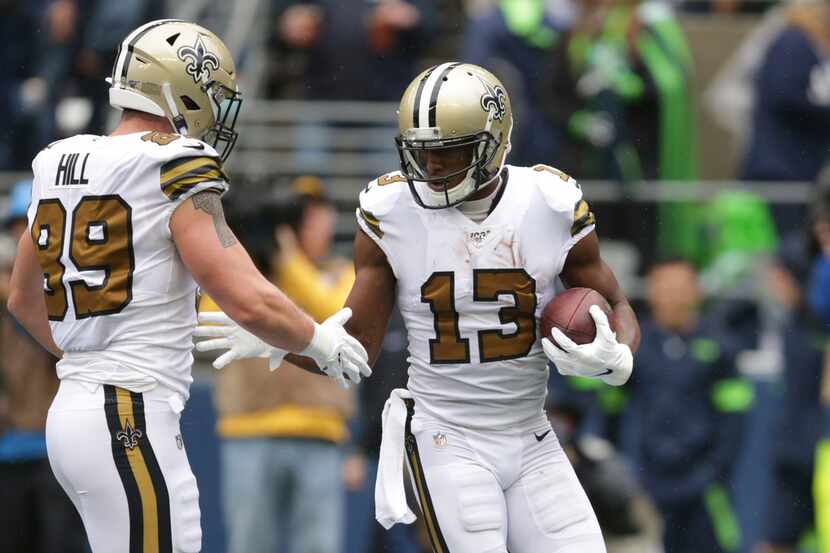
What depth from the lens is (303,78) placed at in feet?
34.3

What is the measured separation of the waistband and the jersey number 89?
0.68ft

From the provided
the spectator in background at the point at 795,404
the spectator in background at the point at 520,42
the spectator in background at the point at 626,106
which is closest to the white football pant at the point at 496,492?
the spectator in background at the point at 795,404

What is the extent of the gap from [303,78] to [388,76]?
0.60 meters

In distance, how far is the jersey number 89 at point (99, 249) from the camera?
15.8 ft

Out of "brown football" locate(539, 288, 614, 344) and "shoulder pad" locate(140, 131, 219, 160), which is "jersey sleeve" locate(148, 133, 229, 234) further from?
"brown football" locate(539, 288, 614, 344)

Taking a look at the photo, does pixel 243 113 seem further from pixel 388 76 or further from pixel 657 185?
pixel 657 185

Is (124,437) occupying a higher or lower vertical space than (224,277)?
lower

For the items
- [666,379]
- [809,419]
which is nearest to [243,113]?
[666,379]

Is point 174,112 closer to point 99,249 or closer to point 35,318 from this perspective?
point 99,249

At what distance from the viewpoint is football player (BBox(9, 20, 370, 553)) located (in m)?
4.79

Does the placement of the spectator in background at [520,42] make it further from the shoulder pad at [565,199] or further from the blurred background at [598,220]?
the shoulder pad at [565,199]

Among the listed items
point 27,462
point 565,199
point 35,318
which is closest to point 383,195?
point 565,199

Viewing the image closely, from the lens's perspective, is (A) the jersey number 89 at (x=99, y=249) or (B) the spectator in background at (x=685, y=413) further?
(B) the spectator in background at (x=685, y=413)

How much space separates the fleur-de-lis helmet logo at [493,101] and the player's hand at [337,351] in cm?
78
